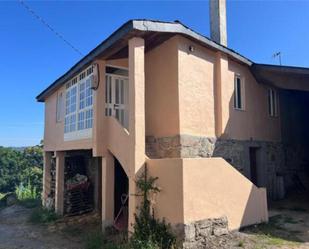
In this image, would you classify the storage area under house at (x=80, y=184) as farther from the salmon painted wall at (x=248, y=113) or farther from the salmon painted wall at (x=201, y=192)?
the salmon painted wall at (x=201, y=192)

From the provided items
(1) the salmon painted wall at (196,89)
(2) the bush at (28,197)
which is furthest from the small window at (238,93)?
(2) the bush at (28,197)

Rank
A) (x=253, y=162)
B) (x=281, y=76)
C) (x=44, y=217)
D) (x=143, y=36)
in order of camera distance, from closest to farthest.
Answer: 1. (x=143, y=36)
2. (x=281, y=76)
3. (x=253, y=162)
4. (x=44, y=217)

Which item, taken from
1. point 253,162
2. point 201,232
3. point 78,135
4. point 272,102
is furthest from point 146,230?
point 272,102

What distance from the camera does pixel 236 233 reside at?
779 centimetres

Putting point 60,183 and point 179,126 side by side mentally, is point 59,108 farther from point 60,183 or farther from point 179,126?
point 179,126

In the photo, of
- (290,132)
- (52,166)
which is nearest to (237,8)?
(290,132)

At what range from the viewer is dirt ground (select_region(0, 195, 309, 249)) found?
7184 mm

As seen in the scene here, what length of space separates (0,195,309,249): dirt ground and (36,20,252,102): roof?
19.2 feet

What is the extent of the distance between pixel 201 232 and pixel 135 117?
336 cm

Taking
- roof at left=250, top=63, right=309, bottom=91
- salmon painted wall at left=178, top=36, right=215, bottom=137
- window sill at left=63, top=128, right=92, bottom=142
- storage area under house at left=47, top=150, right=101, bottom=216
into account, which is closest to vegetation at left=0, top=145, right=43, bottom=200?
storage area under house at left=47, top=150, right=101, bottom=216

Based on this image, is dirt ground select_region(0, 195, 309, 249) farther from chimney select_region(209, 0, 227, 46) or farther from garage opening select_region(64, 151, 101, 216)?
chimney select_region(209, 0, 227, 46)

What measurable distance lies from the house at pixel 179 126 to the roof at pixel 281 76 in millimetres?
41

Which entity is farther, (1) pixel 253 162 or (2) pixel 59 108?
(2) pixel 59 108

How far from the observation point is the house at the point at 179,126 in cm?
780
